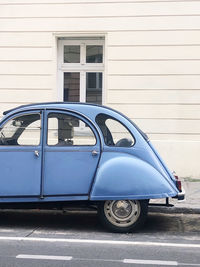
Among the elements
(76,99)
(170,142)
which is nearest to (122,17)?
(76,99)

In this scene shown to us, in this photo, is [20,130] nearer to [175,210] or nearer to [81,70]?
[175,210]

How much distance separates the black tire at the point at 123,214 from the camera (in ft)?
21.5

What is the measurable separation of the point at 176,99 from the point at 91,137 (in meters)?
5.07

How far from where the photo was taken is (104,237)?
6.45 metres

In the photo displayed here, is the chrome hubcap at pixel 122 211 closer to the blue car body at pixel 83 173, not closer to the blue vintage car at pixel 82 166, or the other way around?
the blue vintage car at pixel 82 166

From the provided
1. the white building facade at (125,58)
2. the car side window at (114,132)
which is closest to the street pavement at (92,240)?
the car side window at (114,132)

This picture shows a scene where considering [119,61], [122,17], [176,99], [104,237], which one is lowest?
[104,237]

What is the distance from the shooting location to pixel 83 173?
6.49m

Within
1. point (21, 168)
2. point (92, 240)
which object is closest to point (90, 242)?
point (92, 240)

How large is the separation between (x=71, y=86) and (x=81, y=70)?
0.50 metres

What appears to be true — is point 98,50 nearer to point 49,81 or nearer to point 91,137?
point 49,81

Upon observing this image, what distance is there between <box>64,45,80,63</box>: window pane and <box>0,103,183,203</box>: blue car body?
5.71m

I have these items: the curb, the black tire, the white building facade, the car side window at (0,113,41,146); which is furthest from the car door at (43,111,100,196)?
the white building facade

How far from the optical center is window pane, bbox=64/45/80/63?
39.3ft
